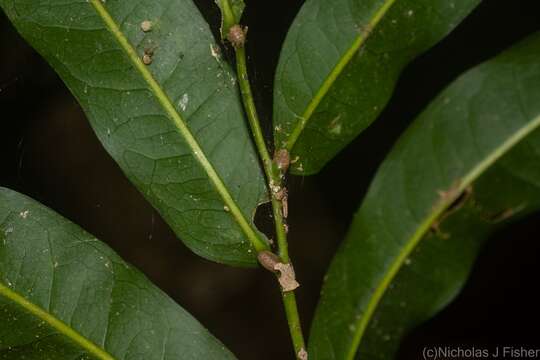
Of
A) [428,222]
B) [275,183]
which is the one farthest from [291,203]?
[428,222]

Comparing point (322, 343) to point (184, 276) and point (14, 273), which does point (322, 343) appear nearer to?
point (14, 273)

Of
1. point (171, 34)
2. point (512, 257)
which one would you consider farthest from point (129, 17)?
point (512, 257)

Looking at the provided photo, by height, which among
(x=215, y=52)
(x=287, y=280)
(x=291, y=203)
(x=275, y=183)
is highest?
(x=215, y=52)

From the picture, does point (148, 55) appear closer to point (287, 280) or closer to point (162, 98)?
point (162, 98)

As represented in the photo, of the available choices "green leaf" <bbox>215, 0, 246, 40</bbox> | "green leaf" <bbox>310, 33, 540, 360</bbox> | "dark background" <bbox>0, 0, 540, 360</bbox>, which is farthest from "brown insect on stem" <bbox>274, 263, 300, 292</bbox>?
"dark background" <bbox>0, 0, 540, 360</bbox>

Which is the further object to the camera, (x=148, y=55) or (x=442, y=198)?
(x=148, y=55)

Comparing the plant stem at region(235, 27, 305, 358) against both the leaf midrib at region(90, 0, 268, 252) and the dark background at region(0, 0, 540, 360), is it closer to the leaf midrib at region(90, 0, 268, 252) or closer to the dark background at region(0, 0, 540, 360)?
the leaf midrib at region(90, 0, 268, 252)

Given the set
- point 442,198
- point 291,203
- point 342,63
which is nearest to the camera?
point 442,198
